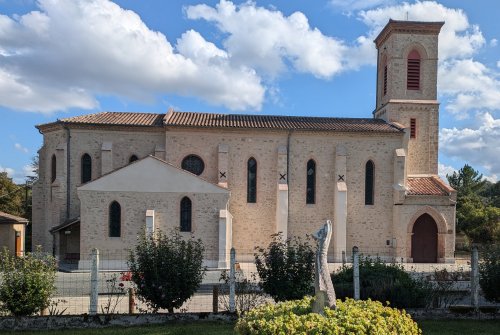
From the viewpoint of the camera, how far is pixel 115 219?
23.1 meters

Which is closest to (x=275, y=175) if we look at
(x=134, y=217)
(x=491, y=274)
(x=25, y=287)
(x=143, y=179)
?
(x=143, y=179)

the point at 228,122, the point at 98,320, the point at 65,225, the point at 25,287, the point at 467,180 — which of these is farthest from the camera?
the point at 467,180

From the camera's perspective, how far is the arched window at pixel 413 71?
2975 cm

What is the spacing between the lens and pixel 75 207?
1040 inches

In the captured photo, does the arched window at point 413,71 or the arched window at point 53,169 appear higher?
the arched window at point 413,71

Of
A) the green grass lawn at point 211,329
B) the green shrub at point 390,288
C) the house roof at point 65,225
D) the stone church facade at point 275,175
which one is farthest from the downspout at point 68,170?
the green shrub at point 390,288

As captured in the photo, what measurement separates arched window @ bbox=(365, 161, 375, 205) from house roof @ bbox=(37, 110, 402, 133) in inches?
88.5

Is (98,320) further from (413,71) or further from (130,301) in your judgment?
(413,71)

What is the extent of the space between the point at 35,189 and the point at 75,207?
3.57m

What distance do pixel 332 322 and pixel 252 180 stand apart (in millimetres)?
20433

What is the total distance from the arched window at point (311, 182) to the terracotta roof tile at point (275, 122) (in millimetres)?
2258

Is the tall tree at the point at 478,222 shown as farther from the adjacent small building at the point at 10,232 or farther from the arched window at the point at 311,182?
the adjacent small building at the point at 10,232

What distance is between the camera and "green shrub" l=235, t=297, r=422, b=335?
22.2 ft

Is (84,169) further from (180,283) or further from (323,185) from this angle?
(180,283)
